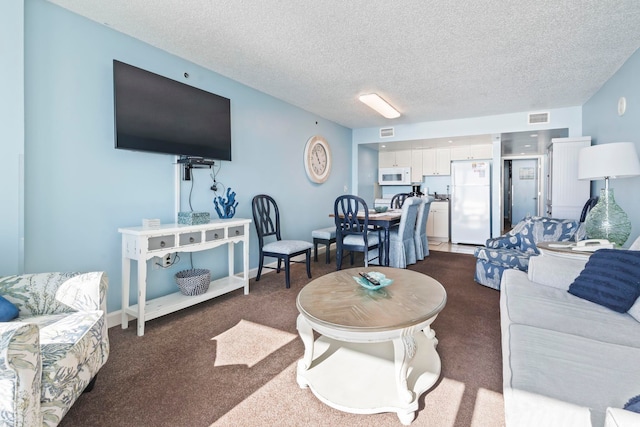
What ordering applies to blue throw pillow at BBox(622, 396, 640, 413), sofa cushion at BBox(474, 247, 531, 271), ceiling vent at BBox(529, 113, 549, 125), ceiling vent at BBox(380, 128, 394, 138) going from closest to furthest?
blue throw pillow at BBox(622, 396, 640, 413), sofa cushion at BBox(474, 247, 531, 271), ceiling vent at BBox(529, 113, 549, 125), ceiling vent at BBox(380, 128, 394, 138)

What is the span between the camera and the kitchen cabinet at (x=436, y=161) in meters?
6.46

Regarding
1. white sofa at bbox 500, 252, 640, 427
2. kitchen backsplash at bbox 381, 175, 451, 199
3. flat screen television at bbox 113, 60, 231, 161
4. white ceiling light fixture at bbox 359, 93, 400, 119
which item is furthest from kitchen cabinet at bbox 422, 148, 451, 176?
white sofa at bbox 500, 252, 640, 427

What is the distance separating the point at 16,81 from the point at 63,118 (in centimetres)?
34

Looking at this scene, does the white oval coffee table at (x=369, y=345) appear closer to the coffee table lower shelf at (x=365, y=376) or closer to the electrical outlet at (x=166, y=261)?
the coffee table lower shelf at (x=365, y=376)

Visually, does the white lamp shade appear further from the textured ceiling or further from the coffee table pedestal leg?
the coffee table pedestal leg

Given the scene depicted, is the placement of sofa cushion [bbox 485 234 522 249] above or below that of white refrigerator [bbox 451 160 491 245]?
below

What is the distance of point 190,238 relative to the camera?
254 cm

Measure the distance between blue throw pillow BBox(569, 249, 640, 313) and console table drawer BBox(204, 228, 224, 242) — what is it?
2.66 metres

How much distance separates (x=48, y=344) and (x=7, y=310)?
381 mm

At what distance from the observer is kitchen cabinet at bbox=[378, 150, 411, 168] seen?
6899mm

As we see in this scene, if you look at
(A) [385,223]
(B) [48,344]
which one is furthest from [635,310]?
(B) [48,344]

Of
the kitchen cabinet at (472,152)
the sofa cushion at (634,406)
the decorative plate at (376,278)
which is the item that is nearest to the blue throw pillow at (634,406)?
the sofa cushion at (634,406)

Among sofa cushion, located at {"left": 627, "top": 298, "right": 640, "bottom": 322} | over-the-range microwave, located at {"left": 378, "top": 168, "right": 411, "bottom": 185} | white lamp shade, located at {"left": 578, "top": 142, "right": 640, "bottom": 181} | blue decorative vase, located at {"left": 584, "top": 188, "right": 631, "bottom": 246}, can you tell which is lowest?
sofa cushion, located at {"left": 627, "top": 298, "right": 640, "bottom": 322}

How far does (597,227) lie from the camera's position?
2430mm
